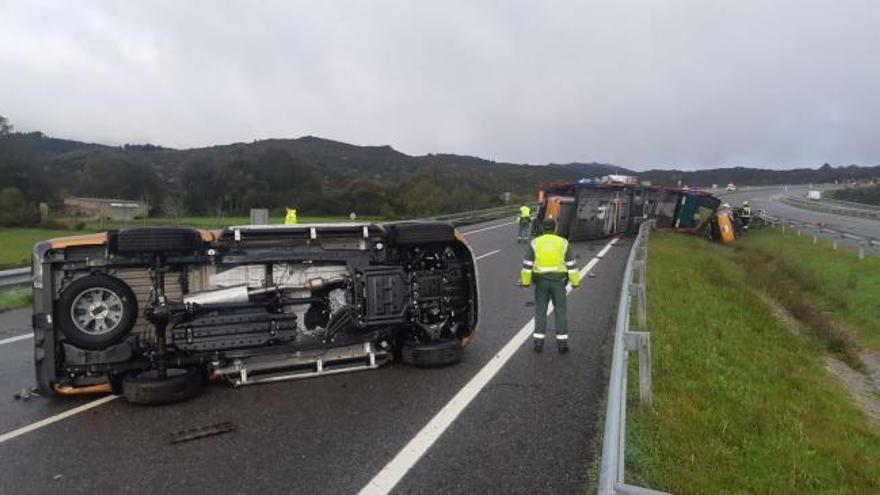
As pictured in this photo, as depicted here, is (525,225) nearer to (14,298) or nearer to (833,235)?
(833,235)

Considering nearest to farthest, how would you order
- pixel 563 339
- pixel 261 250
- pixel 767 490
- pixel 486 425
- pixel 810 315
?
pixel 767 490
pixel 486 425
pixel 261 250
pixel 563 339
pixel 810 315

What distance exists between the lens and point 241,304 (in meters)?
6.53

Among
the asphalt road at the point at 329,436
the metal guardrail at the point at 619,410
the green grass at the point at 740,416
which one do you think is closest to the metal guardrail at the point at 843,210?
the green grass at the point at 740,416

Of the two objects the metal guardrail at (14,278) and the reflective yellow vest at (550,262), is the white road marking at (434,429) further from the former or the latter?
the metal guardrail at (14,278)

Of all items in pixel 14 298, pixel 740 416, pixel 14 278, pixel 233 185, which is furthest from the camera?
pixel 233 185

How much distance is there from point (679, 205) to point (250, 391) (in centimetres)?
2395

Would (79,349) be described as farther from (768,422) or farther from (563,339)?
(768,422)

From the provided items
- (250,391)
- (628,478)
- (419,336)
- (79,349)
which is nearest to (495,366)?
(419,336)

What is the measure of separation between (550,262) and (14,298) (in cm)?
967

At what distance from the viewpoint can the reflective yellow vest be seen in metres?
8.31

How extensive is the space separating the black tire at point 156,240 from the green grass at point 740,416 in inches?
163

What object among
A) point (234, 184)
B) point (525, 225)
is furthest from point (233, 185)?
point (525, 225)

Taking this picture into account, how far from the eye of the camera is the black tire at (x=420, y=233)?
729 centimetres

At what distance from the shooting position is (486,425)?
5.38 meters
